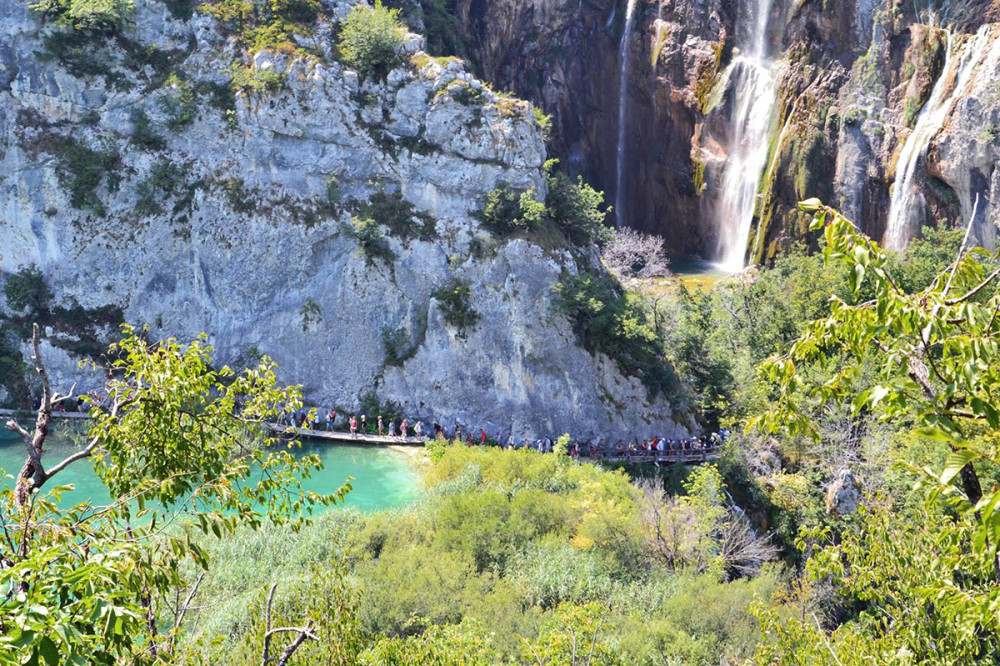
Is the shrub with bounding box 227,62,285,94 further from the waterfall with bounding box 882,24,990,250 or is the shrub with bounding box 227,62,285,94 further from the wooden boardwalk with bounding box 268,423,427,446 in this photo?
the waterfall with bounding box 882,24,990,250

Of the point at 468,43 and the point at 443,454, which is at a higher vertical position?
the point at 468,43

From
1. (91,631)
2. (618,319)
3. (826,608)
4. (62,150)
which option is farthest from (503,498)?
(62,150)

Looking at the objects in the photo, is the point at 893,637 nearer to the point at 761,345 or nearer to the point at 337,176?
the point at 761,345

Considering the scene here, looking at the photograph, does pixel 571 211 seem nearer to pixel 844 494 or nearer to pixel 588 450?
pixel 588 450

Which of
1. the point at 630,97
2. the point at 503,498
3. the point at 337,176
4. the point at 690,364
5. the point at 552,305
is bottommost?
the point at 503,498

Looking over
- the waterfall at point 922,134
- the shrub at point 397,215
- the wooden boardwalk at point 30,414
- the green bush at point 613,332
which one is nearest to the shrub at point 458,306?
the shrub at point 397,215

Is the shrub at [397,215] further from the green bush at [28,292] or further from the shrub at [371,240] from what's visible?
the green bush at [28,292]
